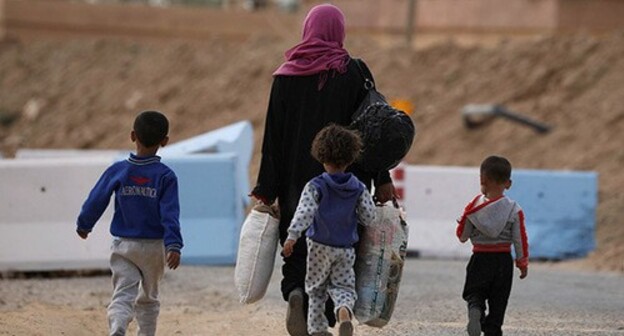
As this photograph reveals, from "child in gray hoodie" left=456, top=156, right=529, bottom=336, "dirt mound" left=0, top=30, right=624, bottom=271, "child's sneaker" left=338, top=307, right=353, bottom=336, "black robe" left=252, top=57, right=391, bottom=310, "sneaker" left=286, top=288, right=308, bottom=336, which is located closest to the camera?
"child's sneaker" left=338, top=307, right=353, bottom=336

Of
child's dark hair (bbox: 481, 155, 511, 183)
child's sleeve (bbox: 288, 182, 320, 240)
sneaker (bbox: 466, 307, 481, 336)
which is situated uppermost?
child's dark hair (bbox: 481, 155, 511, 183)

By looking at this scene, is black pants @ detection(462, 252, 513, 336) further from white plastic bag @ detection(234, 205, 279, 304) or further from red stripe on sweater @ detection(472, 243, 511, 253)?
white plastic bag @ detection(234, 205, 279, 304)

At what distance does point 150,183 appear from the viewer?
29.0 ft

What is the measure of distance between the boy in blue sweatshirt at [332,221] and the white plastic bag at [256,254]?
368mm

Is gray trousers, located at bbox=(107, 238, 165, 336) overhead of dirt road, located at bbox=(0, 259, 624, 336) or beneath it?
overhead

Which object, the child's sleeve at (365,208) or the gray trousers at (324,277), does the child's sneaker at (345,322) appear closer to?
the gray trousers at (324,277)

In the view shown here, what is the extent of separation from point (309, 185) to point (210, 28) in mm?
33728

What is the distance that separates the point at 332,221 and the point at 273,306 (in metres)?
3.84

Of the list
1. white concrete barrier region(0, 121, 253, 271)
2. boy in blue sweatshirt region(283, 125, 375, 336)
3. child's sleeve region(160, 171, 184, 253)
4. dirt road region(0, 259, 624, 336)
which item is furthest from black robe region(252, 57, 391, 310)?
white concrete barrier region(0, 121, 253, 271)

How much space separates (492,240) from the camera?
9438 millimetres

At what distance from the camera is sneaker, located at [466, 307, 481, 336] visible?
9281 mm

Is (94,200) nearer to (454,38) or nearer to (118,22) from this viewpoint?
(454,38)

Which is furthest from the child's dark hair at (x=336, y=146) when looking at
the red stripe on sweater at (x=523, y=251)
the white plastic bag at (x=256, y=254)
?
the red stripe on sweater at (x=523, y=251)

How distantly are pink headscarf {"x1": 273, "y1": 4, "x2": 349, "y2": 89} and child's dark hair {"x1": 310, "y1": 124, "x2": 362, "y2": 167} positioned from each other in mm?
453
